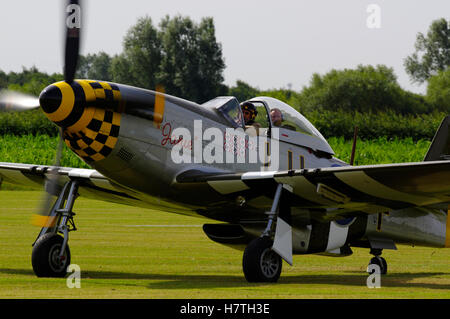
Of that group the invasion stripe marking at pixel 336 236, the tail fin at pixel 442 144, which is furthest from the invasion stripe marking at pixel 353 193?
the tail fin at pixel 442 144

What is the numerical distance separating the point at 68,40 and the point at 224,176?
9.04 feet

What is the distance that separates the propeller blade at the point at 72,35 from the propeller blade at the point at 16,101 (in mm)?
915

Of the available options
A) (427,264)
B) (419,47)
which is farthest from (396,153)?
(419,47)

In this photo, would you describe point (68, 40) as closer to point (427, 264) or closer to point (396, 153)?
point (427, 264)

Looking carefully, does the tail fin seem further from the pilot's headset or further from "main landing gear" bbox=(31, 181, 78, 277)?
"main landing gear" bbox=(31, 181, 78, 277)

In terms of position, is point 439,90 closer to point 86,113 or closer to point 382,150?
point 382,150

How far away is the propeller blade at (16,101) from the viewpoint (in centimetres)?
1030

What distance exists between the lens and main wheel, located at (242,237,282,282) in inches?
389

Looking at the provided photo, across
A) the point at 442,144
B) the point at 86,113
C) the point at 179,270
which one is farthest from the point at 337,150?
the point at 86,113

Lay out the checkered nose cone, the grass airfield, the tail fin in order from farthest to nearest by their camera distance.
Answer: the tail fin → the checkered nose cone → the grass airfield

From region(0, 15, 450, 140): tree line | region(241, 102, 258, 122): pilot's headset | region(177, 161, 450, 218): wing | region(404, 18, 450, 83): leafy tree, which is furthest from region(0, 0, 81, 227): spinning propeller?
region(404, 18, 450, 83): leafy tree

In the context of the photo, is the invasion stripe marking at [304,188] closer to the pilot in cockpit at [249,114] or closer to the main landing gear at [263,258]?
the main landing gear at [263,258]

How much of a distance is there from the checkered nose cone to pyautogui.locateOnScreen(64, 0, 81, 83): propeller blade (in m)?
0.34

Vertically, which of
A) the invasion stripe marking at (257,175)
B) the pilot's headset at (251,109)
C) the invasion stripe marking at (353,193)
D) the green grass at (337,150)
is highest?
the green grass at (337,150)
